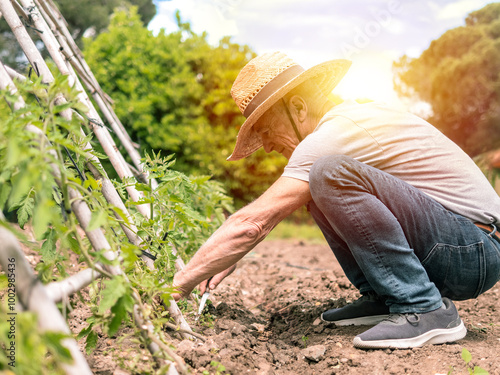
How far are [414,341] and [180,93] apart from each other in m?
5.81

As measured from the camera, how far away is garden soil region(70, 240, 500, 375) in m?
1.52

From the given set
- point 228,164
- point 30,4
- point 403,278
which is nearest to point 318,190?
point 403,278

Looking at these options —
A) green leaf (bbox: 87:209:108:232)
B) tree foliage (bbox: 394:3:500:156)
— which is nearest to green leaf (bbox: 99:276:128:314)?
green leaf (bbox: 87:209:108:232)

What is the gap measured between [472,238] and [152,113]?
5801 mm

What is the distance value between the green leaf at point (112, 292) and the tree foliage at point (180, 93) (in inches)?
215

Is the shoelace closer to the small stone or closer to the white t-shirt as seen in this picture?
the small stone

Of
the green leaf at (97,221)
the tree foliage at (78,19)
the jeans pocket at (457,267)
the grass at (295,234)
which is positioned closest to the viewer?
the green leaf at (97,221)

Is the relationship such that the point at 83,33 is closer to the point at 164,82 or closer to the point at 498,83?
the point at 164,82

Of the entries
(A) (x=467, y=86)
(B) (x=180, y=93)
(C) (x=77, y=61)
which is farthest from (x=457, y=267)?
(A) (x=467, y=86)

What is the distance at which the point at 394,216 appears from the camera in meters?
1.78

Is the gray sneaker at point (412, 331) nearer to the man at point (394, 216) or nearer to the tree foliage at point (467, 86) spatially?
the man at point (394, 216)

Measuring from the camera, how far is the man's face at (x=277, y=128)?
7.05ft

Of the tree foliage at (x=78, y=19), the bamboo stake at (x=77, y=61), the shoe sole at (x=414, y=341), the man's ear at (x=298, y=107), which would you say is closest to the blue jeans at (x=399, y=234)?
the shoe sole at (x=414, y=341)

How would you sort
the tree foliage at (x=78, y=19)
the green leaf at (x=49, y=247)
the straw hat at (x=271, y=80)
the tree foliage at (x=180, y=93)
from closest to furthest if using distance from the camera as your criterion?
the green leaf at (x=49, y=247)
the straw hat at (x=271, y=80)
the tree foliage at (x=180, y=93)
the tree foliage at (x=78, y=19)
